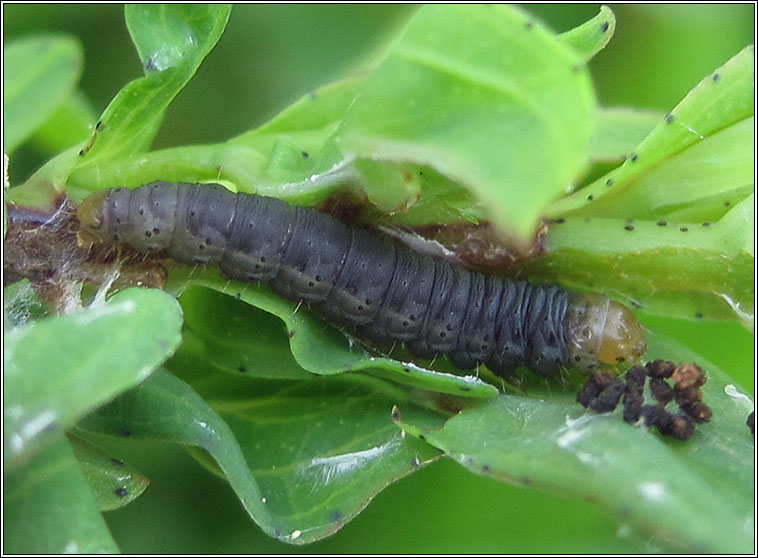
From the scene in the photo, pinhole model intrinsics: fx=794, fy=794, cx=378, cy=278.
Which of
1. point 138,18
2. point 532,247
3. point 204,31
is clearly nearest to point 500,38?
point 532,247

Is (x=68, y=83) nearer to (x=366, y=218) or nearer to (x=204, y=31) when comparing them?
(x=204, y=31)

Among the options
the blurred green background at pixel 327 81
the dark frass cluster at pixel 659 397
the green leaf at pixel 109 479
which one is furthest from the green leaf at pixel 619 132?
the green leaf at pixel 109 479

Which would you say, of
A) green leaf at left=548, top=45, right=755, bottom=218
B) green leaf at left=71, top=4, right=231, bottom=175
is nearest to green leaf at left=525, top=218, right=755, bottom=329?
green leaf at left=548, top=45, right=755, bottom=218

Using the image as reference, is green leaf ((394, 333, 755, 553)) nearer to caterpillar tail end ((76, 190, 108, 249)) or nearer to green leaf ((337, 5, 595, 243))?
green leaf ((337, 5, 595, 243))

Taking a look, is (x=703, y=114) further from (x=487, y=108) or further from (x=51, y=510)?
(x=51, y=510)

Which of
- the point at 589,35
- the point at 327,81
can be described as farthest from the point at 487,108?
the point at 327,81
